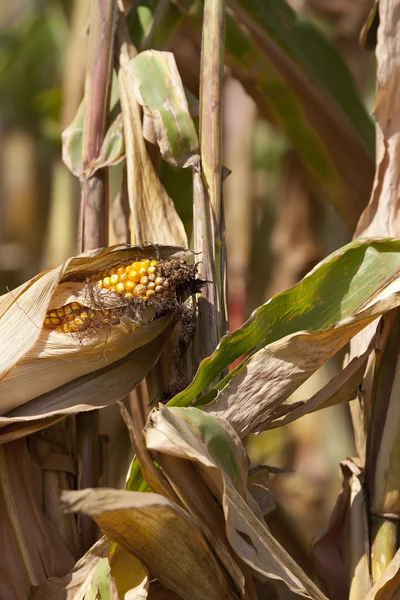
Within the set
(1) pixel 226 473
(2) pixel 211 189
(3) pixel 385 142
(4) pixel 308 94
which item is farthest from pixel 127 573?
(4) pixel 308 94

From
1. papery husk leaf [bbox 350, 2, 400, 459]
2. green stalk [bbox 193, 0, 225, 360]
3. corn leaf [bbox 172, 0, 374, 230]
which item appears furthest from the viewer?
corn leaf [bbox 172, 0, 374, 230]

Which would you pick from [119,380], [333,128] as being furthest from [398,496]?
[333,128]

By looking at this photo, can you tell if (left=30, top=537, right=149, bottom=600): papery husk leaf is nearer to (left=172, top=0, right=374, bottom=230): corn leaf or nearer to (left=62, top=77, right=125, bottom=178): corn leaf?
(left=62, top=77, right=125, bottom=178): corn leaf

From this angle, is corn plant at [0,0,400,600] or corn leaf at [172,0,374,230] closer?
corn plant at [0,0,400,600]

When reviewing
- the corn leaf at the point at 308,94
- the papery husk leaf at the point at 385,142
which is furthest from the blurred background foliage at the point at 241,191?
the papery husk leaf at the point at 385,142

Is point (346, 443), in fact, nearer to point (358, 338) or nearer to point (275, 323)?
point (358, 338)

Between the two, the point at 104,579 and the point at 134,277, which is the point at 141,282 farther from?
the point at 104,579

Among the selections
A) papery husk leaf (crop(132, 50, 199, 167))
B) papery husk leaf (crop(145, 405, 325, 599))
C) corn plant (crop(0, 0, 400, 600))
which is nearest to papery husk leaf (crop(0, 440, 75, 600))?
corn plant (crop(0, 0, 400, 600))
